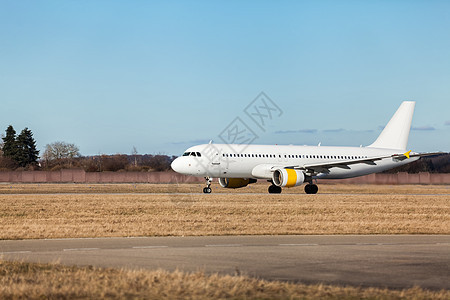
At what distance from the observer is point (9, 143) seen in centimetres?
13238

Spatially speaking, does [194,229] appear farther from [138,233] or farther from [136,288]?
[136,288]

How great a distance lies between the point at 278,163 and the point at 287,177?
416cm

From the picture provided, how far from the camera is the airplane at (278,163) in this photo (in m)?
49.1

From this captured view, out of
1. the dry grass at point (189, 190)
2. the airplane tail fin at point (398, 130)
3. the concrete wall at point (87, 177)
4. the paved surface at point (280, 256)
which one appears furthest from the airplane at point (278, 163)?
the concrete wall at point (87, 177)

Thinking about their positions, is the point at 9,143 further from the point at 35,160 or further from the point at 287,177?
the point at 287,177

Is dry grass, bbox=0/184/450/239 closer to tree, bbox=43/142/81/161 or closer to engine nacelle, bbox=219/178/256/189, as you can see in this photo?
engine nacelle, bbox=219/178/256/189

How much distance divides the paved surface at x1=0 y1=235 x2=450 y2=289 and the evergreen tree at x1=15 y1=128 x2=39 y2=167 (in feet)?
388

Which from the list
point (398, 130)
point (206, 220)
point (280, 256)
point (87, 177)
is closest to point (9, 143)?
point (87, 177)

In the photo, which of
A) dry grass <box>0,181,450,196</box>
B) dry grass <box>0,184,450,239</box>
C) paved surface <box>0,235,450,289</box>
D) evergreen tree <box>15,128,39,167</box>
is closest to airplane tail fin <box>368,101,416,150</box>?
dry grass <box>0,181,450,196</box>

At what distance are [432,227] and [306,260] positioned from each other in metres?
10.9

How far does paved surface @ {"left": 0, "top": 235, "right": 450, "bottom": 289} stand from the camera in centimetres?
1190

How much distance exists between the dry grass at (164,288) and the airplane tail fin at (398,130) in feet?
176

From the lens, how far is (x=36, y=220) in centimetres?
2489

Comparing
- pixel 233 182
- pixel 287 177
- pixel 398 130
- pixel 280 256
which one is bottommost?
pixel 280 256
